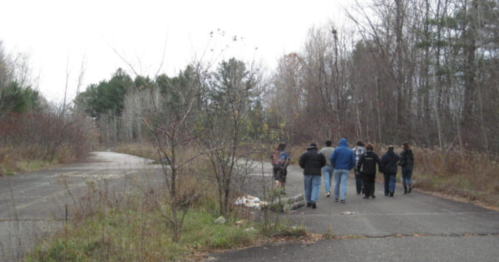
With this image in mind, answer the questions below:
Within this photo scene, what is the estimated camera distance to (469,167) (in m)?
14.0

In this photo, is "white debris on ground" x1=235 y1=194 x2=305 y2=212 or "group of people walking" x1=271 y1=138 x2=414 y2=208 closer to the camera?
"white debris on ground" x1=235 y1=194 x2=305 y2=212

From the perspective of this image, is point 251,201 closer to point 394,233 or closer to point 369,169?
point 394,233

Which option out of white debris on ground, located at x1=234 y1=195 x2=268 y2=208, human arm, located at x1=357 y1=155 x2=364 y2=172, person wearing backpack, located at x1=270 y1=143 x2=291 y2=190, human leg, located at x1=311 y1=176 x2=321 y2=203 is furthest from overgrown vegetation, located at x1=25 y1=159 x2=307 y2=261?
human arm, located at x1=357 y1=155 x2=364 y2=172

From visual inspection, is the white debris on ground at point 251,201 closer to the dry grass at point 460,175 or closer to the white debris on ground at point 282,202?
the white debris on ground at point 282,202

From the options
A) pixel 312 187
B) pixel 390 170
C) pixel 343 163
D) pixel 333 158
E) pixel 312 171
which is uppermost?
pixel 333 158

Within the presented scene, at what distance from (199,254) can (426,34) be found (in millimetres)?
18834

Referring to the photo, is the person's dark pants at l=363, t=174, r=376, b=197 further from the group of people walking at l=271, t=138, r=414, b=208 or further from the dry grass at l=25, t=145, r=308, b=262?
the dry grass at l=25, t=145, r=308, b=262

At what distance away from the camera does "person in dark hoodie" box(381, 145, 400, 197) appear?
1298 cm

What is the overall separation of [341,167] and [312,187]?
121 centimetres

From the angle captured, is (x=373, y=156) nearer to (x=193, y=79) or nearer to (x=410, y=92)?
(x=193, y=79)

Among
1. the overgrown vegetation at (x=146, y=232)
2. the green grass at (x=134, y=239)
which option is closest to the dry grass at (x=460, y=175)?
the overgrown vegetation at (x=146, y=232)

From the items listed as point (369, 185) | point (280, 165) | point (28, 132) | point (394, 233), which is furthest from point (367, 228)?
point (28, 132)

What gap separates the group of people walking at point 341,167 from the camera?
1102 centimetres

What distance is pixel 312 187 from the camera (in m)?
11.1
